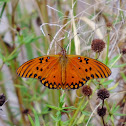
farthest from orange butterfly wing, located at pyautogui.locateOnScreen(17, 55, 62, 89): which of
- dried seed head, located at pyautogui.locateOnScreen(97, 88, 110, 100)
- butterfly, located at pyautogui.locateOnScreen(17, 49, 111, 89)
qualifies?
dried seed head, located at pyautogui.locateOnScreen(97, 88, 110, 100)

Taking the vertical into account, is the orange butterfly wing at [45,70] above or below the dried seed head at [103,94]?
above

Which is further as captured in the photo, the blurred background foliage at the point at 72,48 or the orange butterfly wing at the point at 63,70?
the blurred background foliage at the point at 72,48

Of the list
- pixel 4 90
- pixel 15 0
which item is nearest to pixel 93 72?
pixel 15 0

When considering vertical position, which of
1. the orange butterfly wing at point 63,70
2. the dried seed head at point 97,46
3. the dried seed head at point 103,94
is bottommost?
the dried seed head at point 103,94

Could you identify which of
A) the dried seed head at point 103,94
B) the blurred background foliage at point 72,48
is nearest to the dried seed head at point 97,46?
the blurred background foliage at point 72,48

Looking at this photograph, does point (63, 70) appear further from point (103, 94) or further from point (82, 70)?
point (103, 94)

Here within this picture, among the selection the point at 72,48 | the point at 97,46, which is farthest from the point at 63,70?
the point at 72,48

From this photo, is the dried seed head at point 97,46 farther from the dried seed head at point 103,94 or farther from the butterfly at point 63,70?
the dried seed head at point 103,94
